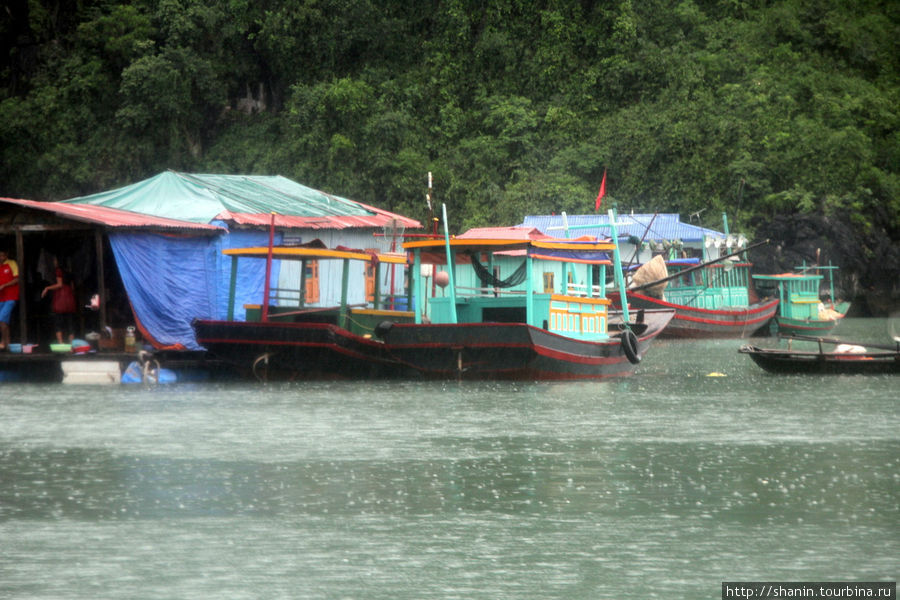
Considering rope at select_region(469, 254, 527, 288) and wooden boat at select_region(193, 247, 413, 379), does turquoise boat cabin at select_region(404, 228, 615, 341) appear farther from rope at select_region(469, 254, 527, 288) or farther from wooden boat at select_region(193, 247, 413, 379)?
wooden boat at select_region(193, 247, 413, 379)

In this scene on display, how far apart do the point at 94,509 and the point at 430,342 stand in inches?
412

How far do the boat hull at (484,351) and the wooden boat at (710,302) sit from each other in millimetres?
11905

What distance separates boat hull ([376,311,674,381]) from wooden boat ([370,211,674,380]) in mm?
15

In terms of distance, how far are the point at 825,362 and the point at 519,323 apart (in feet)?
17.0

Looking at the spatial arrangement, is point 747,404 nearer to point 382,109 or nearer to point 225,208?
point 225,208

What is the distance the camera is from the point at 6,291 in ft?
68.6

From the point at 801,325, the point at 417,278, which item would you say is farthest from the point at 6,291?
the point at 801,325

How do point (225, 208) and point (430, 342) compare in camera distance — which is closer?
point (430, 342)

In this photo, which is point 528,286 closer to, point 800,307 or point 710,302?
point 710,302

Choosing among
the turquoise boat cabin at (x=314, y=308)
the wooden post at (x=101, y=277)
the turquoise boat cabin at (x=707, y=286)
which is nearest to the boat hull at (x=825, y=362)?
the turquoise boat cabin at (x=314, y=308)

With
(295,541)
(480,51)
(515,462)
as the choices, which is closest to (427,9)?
(480,51)

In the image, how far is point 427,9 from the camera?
50.2 m

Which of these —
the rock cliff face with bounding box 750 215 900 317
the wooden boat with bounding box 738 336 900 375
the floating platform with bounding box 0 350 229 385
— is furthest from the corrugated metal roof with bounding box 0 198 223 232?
the rock cliff face with bounding box 750 215 900 317

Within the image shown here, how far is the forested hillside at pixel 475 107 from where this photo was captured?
1721 inches
